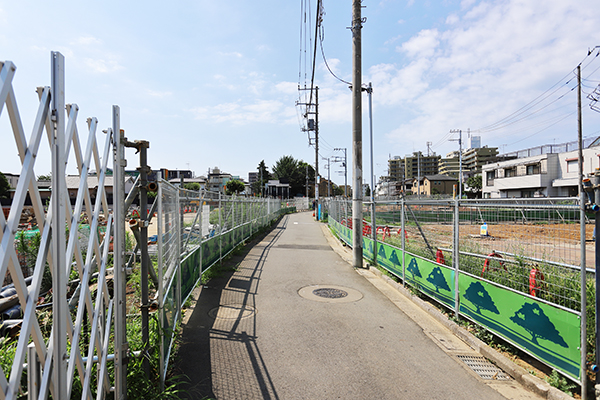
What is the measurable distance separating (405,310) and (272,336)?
2.73 metres

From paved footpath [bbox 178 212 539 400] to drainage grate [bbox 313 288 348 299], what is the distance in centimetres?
2

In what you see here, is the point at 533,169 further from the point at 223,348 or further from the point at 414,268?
the point at 223,348

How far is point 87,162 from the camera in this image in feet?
7.68

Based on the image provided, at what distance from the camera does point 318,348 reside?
4750 mm

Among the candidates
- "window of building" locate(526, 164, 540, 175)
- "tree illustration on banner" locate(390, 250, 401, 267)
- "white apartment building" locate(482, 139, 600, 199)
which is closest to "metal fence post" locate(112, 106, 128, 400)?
"tree illustration on banner" locate(390, 250, 401, 267)

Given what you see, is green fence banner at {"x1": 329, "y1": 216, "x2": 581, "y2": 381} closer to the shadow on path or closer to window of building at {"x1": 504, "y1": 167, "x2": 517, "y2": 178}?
the shadow on path

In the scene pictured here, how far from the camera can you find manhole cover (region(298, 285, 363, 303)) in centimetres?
710

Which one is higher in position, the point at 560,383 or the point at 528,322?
the point at 528,322

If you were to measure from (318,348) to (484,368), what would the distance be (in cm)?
208

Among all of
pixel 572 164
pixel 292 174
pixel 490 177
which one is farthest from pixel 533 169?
pixel 292 174

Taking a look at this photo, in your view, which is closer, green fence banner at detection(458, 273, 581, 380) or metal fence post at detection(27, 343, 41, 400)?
metal fence post at detection(27, 343, 41, 400)

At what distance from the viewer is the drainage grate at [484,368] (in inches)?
161

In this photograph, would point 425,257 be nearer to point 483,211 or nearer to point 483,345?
point 483,211

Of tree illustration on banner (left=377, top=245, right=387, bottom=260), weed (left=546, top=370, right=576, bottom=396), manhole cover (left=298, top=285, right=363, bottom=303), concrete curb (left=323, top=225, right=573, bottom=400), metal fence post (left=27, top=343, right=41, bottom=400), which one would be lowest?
manhole cover (left=298, top=285, right=363, bottom=303)
